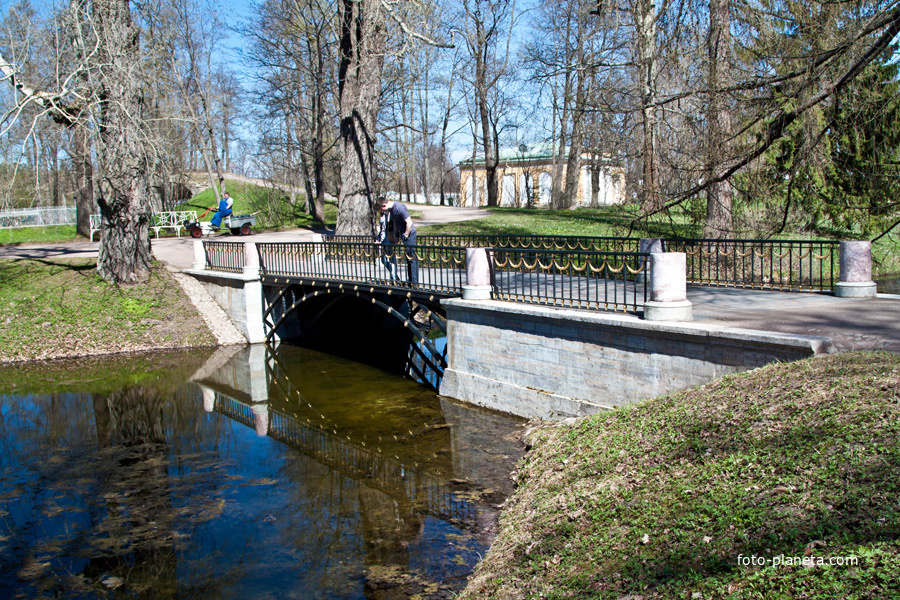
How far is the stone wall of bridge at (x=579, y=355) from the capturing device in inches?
302

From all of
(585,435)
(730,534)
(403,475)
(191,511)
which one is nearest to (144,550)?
(191,511)

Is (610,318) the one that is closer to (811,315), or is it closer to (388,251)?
(811,315)

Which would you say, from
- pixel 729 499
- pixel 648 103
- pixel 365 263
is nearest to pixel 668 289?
pixel 729 499

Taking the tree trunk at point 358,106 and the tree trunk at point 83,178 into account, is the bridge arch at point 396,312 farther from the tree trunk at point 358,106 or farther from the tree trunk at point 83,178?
the tree trunk at point 83,178

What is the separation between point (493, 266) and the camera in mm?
10953

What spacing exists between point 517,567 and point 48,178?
35516 millimetres

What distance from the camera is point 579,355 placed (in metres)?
9.41

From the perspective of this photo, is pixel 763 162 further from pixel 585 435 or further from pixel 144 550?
pixel 144 550

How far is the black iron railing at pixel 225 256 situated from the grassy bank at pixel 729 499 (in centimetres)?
1336

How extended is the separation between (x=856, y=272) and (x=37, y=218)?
104 feet

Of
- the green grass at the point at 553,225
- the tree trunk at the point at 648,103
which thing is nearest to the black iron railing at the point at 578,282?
the tree trunk at the point at 648,103

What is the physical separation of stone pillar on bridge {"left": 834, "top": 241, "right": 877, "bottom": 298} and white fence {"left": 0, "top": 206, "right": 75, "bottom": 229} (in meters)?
29.7

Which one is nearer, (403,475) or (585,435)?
(585,435)

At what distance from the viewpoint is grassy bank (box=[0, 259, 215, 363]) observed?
1683 centimetres
